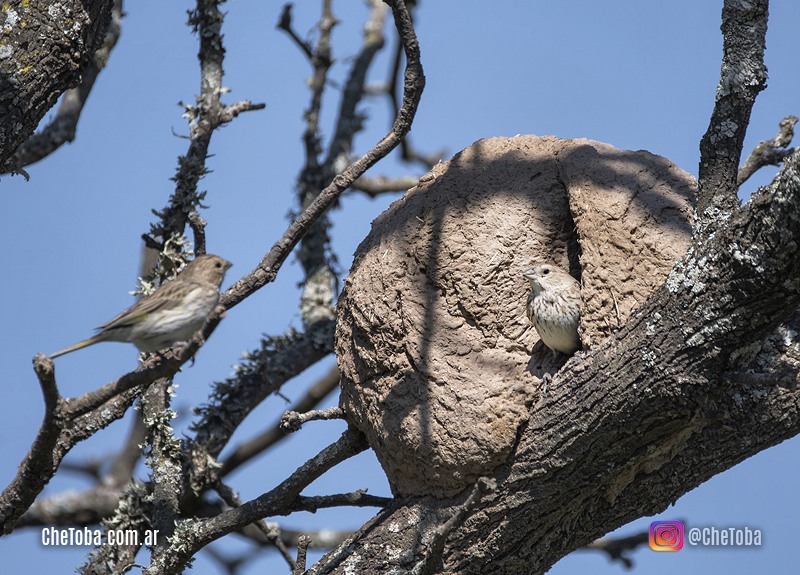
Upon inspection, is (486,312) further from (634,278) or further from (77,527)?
(77,527)

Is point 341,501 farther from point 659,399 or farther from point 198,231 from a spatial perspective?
point 659,399

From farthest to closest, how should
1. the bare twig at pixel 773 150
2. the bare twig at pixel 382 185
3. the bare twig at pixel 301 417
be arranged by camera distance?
1. the bare twig at pixel 382 185
2. the bare twig at pixel 773 150
3. the bare twig at pixel 301 417

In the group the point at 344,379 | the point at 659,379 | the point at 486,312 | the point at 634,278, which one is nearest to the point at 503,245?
the point at 486,312

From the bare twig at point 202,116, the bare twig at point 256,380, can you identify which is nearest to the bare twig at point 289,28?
the bare twig at point 202,116

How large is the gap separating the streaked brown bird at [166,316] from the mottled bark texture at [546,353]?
94cm

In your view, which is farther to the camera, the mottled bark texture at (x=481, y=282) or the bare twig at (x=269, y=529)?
the bare twig at (x=269, y=529)

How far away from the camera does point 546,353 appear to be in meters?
4.87

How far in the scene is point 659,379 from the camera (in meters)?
3.87

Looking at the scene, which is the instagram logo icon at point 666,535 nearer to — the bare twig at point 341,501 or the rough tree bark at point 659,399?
the rough tree bark at point 659,399

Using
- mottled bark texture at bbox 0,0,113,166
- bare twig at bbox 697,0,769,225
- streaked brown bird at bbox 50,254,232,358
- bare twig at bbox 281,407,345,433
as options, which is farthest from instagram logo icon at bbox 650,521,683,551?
mottled bark texture at bbox 0,0,113,166

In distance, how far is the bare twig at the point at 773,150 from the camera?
6445 millimetres

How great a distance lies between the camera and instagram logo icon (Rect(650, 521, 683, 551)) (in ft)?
19.1

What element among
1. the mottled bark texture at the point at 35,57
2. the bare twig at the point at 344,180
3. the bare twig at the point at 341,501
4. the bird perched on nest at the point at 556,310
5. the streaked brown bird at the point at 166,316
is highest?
the mottled bark texture at the point at 35,57

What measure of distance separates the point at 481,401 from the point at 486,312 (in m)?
0.61
